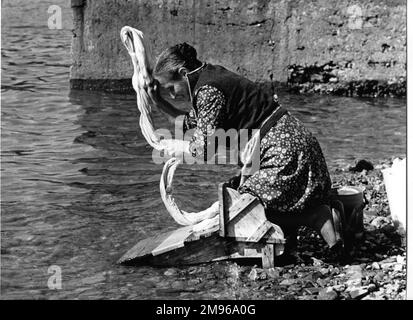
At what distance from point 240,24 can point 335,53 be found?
1060 mm

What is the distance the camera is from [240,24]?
9320 mm

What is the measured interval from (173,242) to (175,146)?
0.60 m

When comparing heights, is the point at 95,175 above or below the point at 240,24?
below

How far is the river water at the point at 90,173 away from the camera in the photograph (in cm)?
548

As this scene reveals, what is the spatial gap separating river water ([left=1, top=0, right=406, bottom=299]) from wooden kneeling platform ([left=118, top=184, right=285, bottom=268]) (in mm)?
92

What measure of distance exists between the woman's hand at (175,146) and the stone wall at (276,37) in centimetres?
403

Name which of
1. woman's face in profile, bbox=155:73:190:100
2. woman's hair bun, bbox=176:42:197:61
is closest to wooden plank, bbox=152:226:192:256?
woman's face in profile, bbox=155:73:190:100

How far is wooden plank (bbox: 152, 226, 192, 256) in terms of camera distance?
544 cm
